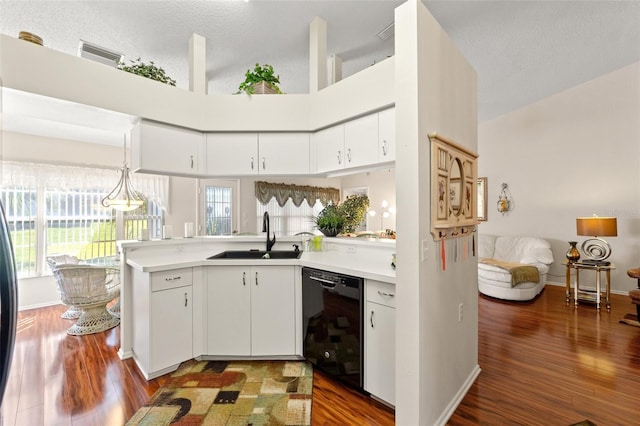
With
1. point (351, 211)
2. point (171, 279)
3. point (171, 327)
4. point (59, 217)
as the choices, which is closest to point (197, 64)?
point (171, 279)

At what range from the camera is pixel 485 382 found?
2287mm

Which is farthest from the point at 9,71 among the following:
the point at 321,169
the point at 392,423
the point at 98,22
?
the point at 392,423

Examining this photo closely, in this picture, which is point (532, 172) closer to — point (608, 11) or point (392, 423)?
point (608, 11)

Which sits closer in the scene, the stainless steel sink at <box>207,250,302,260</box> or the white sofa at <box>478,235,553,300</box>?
the stainless steel sink at <box>207,250,302,260</box>

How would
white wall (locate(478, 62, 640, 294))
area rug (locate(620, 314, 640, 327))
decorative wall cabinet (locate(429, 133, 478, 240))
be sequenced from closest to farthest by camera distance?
1. decorative wall cabinet (locate(429, 133, 478, 240))
2. area rug (locate(620, 314, 640, 327))
3. white wall (locate(478, 62, 640, 294))

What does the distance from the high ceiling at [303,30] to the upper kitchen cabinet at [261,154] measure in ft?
3.65

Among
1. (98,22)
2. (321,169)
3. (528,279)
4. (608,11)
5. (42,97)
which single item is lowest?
(528,279)

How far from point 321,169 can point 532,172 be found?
4.77 meters

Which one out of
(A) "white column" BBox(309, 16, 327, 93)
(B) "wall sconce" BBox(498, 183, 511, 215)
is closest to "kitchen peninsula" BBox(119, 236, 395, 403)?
(A) "white column" BBox(309, 16, 327, 93)

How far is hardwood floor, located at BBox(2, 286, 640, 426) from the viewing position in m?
1.90

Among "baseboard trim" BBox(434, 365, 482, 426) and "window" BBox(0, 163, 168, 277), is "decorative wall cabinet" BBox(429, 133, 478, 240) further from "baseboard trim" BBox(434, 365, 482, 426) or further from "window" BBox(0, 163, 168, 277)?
"window" BBox(0, 163, 168, 277)

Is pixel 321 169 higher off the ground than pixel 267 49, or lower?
lower

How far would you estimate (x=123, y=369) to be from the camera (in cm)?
246

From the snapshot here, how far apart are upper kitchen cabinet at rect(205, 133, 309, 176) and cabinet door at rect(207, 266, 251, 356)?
106cm
